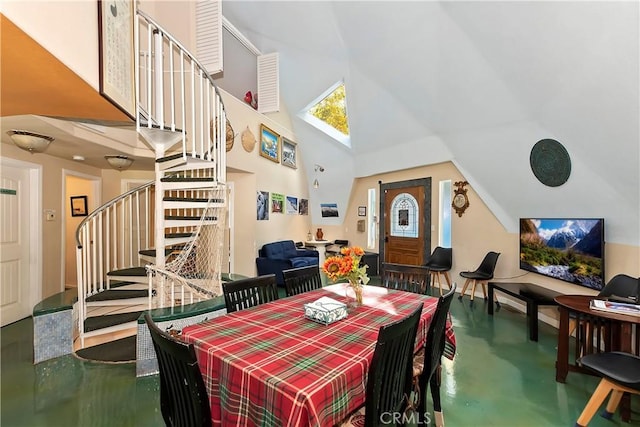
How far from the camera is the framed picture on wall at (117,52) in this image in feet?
7.10

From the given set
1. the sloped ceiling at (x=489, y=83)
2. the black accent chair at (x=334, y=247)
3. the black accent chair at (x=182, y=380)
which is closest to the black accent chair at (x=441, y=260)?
the sloped ceiling at (x=489, y=83)

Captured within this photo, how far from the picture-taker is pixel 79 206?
5.16 m

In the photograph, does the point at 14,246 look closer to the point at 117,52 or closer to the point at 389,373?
the point at 117,52

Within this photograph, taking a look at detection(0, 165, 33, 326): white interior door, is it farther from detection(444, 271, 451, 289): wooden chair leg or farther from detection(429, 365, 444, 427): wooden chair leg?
detection(444, 271, 451, 289): wooden chair leg

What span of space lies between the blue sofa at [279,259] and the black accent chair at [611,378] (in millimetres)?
4038

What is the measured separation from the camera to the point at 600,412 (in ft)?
6.90

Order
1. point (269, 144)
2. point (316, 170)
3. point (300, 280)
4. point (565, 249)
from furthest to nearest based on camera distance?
point (316, 170)
point (269, 144)
point (565, 249)
point (300, 280)

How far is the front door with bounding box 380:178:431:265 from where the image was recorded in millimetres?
5840

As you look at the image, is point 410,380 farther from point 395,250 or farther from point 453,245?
point 395,250

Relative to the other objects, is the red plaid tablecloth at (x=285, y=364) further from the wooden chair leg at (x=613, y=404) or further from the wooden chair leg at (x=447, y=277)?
the wooden chair leg at (x=447, y=277)

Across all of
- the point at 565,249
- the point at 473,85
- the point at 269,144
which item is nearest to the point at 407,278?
the point at 565,249

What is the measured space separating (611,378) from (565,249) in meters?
2.10

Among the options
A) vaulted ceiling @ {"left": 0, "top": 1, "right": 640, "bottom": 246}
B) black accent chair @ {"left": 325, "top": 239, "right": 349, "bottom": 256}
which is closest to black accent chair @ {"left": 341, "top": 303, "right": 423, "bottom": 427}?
vaulted ceiling @ {"left": 0, "top": 1, "right": 640, "bottom": 246}

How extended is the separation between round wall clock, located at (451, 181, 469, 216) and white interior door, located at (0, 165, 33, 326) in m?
6.51
